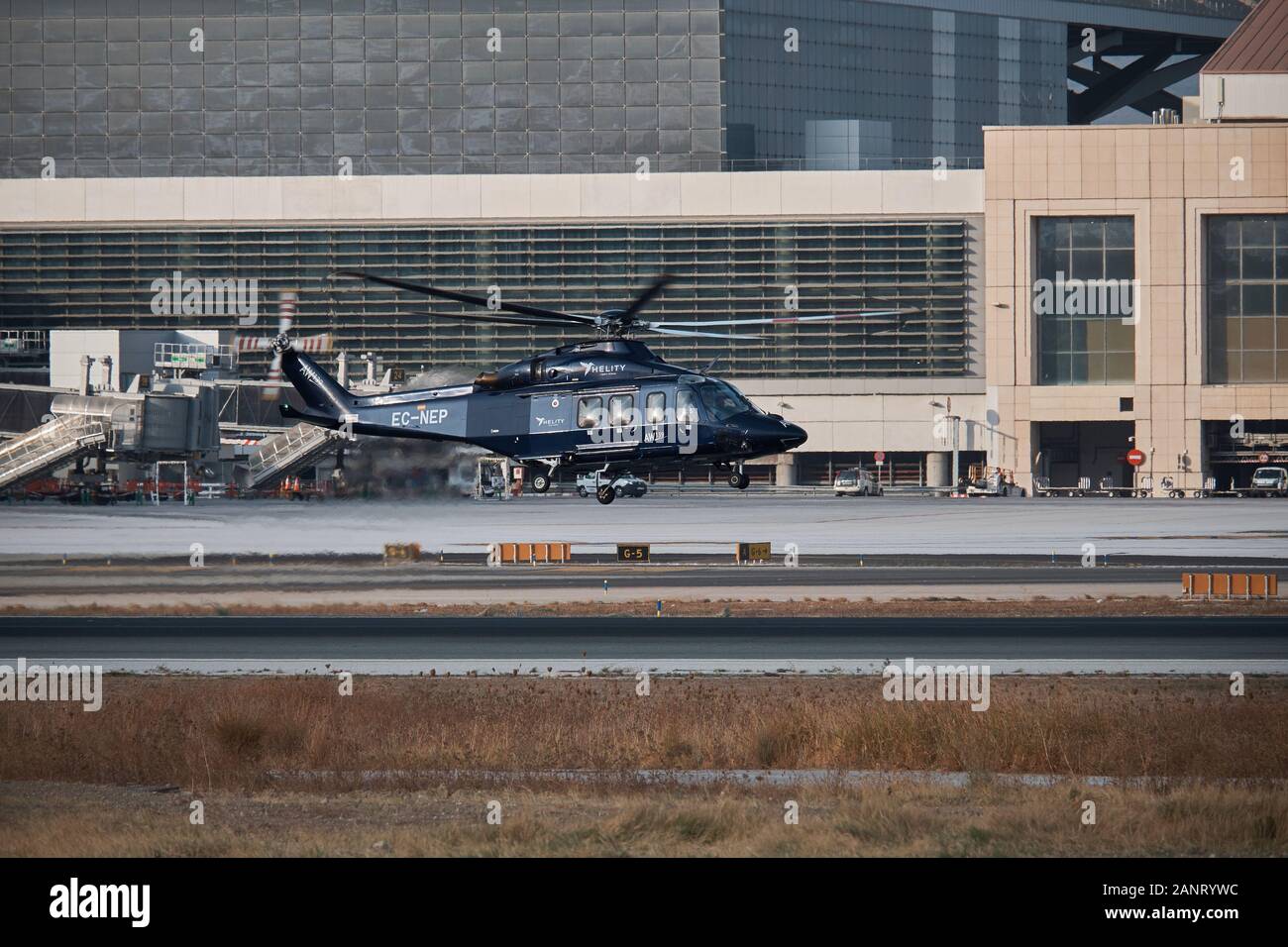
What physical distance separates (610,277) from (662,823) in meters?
109

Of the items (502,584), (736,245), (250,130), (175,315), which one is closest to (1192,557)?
(502,584)

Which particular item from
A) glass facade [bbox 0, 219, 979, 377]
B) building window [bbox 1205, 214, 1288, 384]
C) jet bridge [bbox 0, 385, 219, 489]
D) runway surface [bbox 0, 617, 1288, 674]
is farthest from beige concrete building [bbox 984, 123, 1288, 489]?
runway surface [bbox 0, 617, 1288, 674]

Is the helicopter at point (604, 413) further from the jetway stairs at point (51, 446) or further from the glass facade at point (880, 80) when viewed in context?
the glass facade at point (880, 80)

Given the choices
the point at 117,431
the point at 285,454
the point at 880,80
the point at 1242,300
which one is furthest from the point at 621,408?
the point at 880,80

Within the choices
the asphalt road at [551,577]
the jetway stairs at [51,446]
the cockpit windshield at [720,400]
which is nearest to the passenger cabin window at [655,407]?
the cockpit windshield at [720,400]

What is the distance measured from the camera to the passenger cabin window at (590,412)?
1941 inches

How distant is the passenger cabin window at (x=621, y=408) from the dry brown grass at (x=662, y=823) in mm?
22365

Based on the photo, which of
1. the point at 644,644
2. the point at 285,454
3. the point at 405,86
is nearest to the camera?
the point at 644,644

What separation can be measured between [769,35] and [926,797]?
14376 centimetres

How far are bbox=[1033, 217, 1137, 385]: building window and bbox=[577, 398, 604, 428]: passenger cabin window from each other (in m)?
86.4

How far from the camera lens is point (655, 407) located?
1924 inches

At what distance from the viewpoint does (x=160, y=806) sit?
88.2 feet

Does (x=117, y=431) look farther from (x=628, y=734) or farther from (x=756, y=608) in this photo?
(x=628, y=734)

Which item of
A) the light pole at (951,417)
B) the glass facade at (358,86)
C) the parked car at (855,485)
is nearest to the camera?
the parked car at (855,485)
